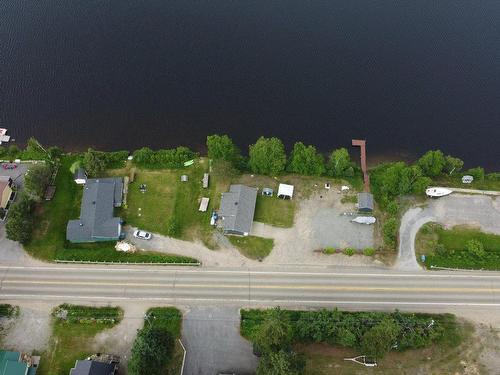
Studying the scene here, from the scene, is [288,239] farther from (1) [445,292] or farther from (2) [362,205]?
(1) [445,292]

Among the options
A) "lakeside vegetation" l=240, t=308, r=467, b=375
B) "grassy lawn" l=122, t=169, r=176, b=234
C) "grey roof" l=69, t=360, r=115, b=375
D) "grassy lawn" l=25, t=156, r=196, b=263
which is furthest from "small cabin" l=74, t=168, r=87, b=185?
"lakeside vegetation" l=240, t=308, r=467, b=375

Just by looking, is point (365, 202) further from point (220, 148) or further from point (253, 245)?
point (220, 148)

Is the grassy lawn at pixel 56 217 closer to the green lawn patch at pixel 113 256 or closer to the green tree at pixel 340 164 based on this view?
the green lawn patch at pixel 113 256

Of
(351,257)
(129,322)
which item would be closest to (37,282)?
(129,322)

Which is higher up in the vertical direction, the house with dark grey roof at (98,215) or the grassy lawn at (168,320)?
the house with dark grey roof at (98,215)

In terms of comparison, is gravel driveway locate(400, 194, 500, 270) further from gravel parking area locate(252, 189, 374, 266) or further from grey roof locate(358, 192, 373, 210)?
grey roof locate(358, 192, 373, 210)

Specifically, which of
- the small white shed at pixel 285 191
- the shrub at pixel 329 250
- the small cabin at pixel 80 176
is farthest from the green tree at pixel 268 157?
the small cabin at pixel 80 176

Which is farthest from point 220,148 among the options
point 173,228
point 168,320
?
point 168,320
